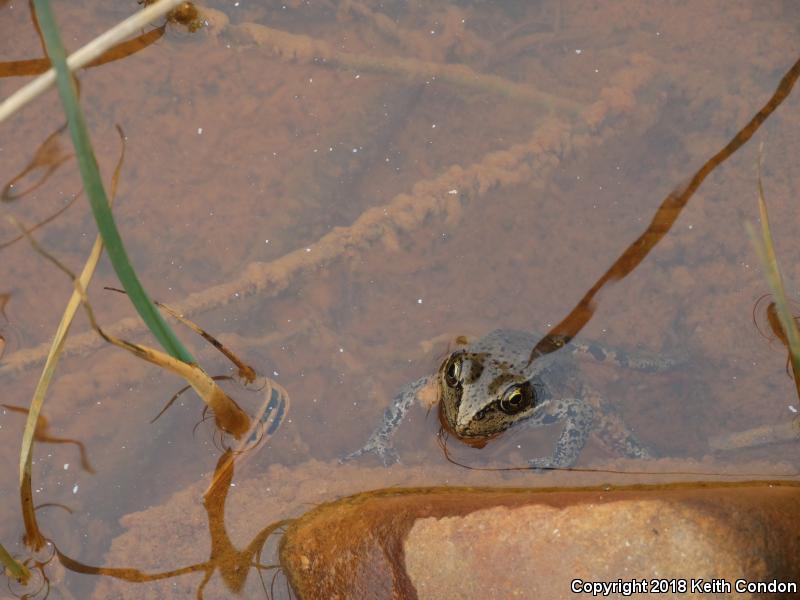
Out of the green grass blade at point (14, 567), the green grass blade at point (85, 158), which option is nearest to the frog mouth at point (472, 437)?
the green grass blade at point (85, 158)

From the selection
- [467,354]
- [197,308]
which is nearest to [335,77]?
[197,308]

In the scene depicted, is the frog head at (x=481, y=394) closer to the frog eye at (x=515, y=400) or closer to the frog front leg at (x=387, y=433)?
the frog eye at (x=515, y=400)

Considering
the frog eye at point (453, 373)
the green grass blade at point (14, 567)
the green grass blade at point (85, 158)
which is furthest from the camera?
the frog eye at point (453, 373)

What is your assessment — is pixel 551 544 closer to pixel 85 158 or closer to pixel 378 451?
pixel 378 451

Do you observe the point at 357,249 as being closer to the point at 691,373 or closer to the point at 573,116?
the point at 573,116

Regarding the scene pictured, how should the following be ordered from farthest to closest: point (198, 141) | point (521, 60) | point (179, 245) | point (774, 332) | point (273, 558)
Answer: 1. point (521, 60)
2. point (198, 141)
3. point (179, 245)
4. point (774, 332)
5. point (273, 558)

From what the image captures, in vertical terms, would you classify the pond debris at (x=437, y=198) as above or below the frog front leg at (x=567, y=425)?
above

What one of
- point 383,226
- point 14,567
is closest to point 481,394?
point 383,226

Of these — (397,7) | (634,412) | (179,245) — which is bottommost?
(634,412)
